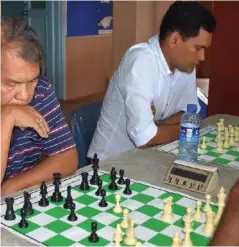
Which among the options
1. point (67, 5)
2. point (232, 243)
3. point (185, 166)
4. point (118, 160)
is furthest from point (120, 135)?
point (67, 5)

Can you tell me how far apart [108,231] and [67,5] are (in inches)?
200

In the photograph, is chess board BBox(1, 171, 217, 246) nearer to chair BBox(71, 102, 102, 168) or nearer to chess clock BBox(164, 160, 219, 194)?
chess clock BBox(164, 160, 219, 194)

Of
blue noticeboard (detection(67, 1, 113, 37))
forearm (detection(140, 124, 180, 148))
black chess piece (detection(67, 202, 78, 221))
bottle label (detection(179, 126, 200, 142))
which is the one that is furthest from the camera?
blue noticeboard (detection(67, 1, 113, 37))

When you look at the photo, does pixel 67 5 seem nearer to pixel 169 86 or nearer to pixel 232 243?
pixel 169 86

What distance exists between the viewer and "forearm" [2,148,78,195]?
1490 mm

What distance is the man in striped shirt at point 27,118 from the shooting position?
1.45 metres

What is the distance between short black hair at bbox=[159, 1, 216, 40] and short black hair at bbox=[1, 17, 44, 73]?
90cm

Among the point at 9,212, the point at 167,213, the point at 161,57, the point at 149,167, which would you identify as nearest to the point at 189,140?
the point at 149,167

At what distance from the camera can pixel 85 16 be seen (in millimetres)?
6145

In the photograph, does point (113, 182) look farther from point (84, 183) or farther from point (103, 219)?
point (103, 219)

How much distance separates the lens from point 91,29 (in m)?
6.29

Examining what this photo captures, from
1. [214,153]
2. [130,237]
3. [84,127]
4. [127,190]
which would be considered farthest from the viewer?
[84,127]

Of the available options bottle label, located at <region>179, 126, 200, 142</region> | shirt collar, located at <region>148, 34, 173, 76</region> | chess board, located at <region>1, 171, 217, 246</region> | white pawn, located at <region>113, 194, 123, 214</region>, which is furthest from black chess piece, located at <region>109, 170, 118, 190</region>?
shirt collar, located at <region>148, 34, 173, 76</region>

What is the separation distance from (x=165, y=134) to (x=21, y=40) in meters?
0.83
